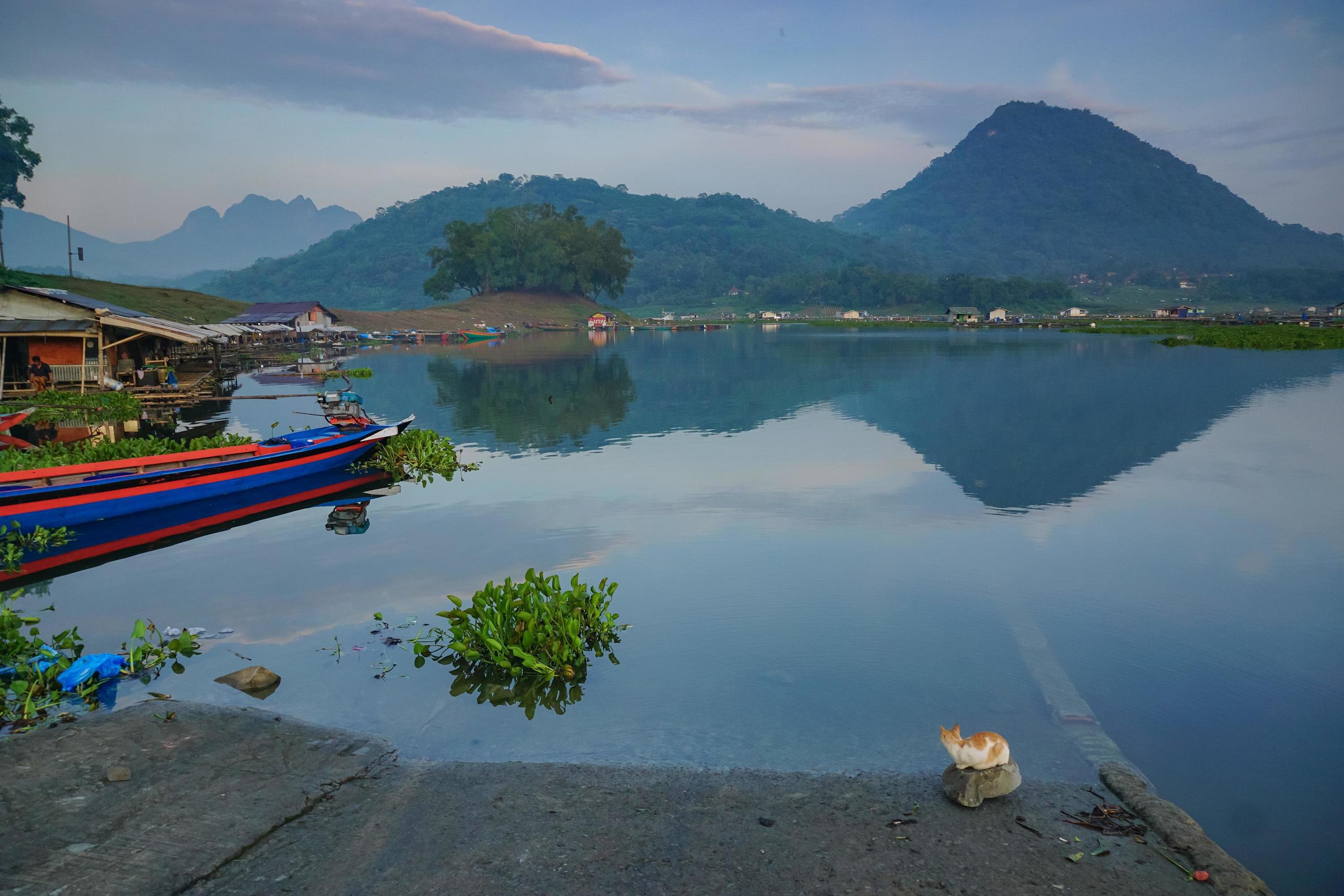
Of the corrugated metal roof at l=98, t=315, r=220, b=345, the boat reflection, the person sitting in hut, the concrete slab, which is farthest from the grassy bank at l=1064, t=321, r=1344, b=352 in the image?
the concrete slab

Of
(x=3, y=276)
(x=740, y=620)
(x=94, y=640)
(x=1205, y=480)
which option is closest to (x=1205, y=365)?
(x=1205, y=480)

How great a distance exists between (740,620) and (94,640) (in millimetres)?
10606

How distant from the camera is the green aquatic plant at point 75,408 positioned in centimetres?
2927

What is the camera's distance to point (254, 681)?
11.9 m

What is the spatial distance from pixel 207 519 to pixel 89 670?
37.9ft

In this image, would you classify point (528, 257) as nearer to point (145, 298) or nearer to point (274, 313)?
point (274, 313)

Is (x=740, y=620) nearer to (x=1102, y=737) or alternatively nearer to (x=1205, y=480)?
(x=1102, y=737)

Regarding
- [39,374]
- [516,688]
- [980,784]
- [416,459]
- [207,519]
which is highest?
[39,374]

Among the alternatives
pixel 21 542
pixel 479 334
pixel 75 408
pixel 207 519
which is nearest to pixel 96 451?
pixel 207 519

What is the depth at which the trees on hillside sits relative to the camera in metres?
168

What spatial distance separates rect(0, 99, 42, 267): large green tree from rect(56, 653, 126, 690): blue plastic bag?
382 ft

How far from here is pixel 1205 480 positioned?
27.1 metres

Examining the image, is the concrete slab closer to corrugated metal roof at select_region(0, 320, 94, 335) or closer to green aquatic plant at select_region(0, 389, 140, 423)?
green aquatic plant at select_region(0, 389, 140, 423)

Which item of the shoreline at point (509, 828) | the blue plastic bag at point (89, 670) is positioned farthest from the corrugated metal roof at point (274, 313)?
the shoreline at point (509, 828)
